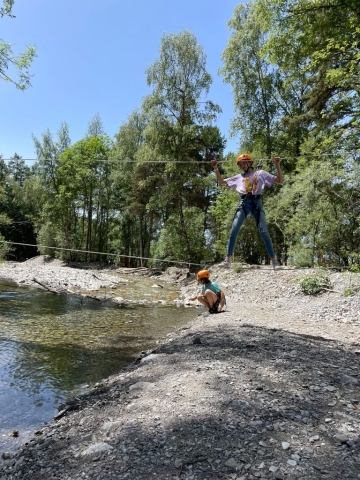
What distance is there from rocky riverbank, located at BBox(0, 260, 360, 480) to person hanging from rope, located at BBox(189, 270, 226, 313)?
317cm

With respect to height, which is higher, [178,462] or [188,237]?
[188,237]

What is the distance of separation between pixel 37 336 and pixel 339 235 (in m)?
12.6

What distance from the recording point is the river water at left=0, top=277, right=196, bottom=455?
186 inches

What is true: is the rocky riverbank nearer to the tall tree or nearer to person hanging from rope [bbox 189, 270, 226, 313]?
person hanging from rope [bbox 189, 270, 226, 313]

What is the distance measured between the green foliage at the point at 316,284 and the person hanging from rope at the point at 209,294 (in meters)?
3.58

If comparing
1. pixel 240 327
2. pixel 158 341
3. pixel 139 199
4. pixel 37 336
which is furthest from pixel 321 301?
pixel 139 199

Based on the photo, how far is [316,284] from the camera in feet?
37.7

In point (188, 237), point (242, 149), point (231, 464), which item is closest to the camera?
point (231, 464)

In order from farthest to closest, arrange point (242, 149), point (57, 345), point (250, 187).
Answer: point (242, 149), point (57, 345), point (250, 187)

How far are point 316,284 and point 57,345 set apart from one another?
8.43 metres

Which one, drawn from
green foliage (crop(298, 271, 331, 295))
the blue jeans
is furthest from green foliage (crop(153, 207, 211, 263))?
the blue jeans

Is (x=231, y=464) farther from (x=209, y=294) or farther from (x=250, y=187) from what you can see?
(x=209, y=294)

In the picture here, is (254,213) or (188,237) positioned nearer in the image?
(254,213)

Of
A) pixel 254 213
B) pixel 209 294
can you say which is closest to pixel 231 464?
pixel 254 213
